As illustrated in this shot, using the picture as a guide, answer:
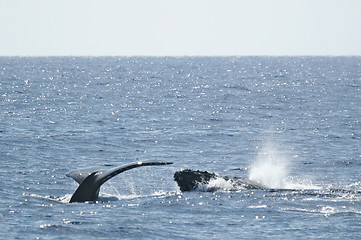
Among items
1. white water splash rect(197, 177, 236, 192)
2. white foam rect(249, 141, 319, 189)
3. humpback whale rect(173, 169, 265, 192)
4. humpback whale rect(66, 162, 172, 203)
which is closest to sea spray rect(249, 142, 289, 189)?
white foam rect(249, 141, 319, 189)

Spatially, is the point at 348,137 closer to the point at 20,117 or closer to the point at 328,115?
the point at 328,115

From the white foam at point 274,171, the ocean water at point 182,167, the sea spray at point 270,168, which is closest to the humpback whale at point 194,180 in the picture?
the ocean water at point 182,167

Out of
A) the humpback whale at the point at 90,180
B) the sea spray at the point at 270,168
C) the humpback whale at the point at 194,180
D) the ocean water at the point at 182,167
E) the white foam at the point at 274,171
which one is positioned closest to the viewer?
the ocean water at the point at 182,167

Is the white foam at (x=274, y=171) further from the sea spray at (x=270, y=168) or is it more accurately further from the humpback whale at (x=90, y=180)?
the humpback whale at (x=90, y=180)

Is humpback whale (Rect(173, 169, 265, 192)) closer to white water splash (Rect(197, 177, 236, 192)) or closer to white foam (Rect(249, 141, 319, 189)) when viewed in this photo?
white water splash (Rect(197, 177, 236, 192))

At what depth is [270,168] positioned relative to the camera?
109ft

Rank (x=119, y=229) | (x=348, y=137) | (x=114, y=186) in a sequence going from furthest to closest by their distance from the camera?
(x=348, y=137) < (x=114, y=186) < (x=119, y=229)

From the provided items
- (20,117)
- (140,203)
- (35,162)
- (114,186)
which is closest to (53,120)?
(20,117)

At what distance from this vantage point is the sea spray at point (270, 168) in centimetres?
2962

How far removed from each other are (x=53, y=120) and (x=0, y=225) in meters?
33.8

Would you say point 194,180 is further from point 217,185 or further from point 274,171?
point 274,171

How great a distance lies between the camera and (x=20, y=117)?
54.3 meters

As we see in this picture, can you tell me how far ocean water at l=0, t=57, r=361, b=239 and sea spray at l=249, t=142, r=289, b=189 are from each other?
0.07 metres

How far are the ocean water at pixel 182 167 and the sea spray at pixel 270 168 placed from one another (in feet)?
0.24
